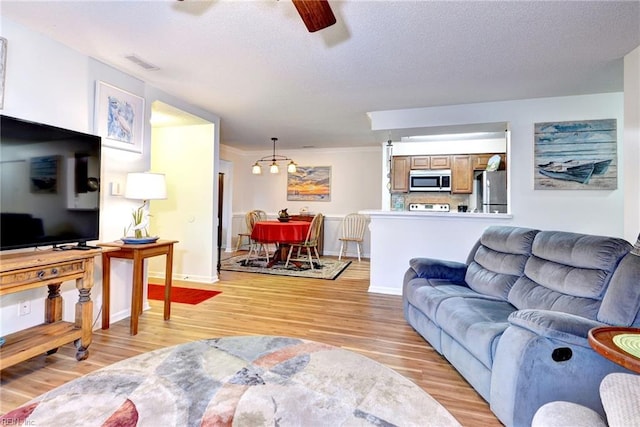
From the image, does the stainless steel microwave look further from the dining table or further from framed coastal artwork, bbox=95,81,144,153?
framed coastal artwork, bbox=95,81,144,153

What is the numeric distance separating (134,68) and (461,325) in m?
3.43

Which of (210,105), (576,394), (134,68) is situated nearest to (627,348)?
(576,394)

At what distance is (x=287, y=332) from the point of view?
8.84ft

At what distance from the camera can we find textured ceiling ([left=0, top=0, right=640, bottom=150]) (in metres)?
1.98

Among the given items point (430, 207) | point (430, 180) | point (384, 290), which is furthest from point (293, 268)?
point (430, 180)

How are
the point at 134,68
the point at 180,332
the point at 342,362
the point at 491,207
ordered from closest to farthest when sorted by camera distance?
the point at 342,362 < the point at 180,332 < the point at 134,68 < the point at 491,207

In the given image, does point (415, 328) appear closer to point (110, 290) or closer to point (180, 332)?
point (180, 332)

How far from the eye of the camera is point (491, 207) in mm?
4492

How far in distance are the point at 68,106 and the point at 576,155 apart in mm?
4968

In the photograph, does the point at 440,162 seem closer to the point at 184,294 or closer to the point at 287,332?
the point at 287,332

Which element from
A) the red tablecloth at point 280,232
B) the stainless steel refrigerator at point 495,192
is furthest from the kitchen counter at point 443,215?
the red tablecloth at point 280,232

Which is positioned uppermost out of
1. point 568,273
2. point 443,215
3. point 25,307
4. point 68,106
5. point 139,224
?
point 68,106

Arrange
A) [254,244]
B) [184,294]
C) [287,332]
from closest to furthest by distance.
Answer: [287,332]
[184,294]
[254,244]

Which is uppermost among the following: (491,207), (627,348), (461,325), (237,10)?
(237,10)
